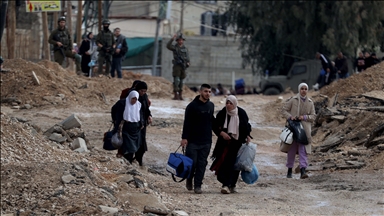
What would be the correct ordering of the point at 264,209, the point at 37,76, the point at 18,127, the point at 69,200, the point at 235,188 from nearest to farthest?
1. the point at 69,200
2. the point at 264,209
3. the point at 18,127
4. the point at 235,188
5. the point at 37,76

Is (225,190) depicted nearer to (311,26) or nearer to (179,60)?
(179,60)

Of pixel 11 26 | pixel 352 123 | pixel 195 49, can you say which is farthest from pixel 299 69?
pixel 352 123

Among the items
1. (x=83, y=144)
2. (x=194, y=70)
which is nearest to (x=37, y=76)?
(x=83, y=144)

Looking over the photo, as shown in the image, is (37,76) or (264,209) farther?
(37,76)

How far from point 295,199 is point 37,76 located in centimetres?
1124

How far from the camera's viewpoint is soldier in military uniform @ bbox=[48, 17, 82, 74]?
22.0 meters

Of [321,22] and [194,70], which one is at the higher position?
[321,22]

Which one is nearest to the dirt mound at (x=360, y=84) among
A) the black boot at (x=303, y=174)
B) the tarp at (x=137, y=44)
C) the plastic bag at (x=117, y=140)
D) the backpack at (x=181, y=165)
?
the black boot at (x=303, y=174)

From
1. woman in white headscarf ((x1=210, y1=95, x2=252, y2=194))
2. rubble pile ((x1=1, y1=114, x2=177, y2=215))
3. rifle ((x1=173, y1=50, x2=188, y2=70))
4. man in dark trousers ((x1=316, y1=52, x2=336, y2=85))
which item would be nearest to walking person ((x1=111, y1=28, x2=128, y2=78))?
rifle ((x1=173, y1=50, x2=188, y2=70))

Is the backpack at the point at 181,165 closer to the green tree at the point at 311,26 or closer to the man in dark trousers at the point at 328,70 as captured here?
the man in dark trousers at the point at 328,70

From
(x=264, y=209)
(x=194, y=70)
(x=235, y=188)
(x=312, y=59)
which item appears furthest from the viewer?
(x=194, y=70)

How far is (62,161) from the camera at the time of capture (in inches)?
412

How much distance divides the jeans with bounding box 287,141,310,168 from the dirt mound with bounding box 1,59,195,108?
789cm

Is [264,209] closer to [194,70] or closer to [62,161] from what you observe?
[62,161]
